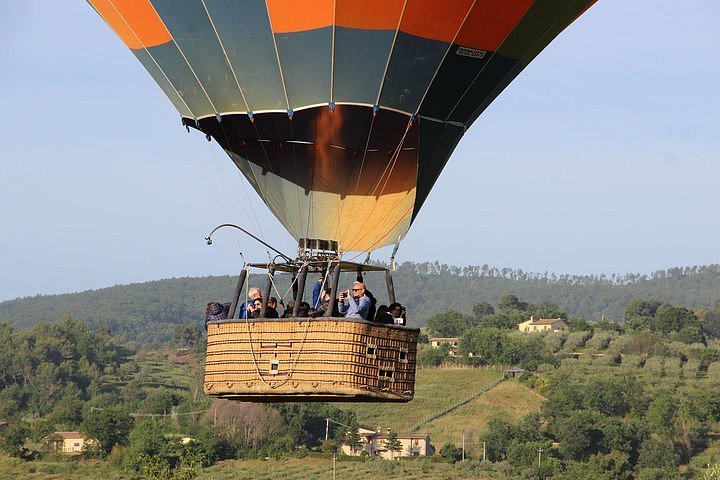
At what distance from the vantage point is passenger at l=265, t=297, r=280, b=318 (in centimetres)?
1205

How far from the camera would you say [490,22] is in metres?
12.6

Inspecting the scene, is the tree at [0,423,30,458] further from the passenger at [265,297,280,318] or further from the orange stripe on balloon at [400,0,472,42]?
the orange stripe on balloon at [400,0,472,42]

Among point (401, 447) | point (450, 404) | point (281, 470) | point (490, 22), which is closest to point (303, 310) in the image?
point (490, 22)

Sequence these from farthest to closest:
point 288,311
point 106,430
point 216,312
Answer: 1. point 106,430
2. point 216,312
3. point 288,311

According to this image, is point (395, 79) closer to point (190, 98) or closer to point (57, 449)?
point (190, 98)

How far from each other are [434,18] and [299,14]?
1.06 meters

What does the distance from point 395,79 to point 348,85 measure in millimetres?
381

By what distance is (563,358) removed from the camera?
90750 mm

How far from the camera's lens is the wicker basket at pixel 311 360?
1144cm

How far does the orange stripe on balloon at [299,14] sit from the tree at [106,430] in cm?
5550

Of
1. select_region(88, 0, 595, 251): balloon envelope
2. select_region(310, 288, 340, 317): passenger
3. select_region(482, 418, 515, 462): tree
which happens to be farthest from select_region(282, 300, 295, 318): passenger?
select_region(482, 418, 515, 462): tree

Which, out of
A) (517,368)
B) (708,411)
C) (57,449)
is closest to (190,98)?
(57,449)

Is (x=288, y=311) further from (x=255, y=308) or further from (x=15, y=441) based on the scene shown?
(x=15, y=441)

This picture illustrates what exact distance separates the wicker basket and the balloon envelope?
4.92 feet
